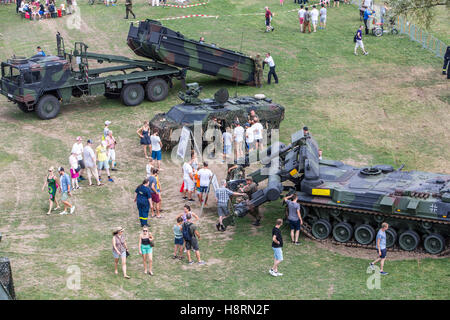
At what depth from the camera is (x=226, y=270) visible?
60.5ft

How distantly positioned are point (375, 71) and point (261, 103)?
965 cm

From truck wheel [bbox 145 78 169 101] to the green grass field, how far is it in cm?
43

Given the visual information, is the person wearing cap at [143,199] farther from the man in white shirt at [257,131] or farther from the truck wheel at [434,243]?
the truck wheel at [434,243]

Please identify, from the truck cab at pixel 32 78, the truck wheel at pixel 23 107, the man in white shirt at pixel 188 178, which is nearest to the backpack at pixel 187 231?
the man in white shirt at pixel 188 178

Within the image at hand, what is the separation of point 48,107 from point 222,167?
8568 millimetres

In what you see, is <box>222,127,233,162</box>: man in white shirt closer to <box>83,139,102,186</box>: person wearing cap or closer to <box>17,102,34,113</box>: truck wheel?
<box>83,139,102,186</box>: person wearing cap

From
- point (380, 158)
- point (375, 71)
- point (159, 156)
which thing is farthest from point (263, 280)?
point (375, 71)

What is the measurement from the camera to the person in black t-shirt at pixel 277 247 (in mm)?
17703

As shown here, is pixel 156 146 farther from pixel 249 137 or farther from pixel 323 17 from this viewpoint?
pixel 323 17

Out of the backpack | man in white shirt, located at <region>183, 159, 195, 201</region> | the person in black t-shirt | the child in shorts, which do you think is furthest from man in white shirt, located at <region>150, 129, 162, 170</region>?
the person in black t-shirt

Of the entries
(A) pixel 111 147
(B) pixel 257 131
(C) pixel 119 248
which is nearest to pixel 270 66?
(B) pixel 257 131

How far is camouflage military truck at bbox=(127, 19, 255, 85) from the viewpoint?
30.8 m

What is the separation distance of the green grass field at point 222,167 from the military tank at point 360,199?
2.13 ft

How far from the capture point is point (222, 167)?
2556 cm
